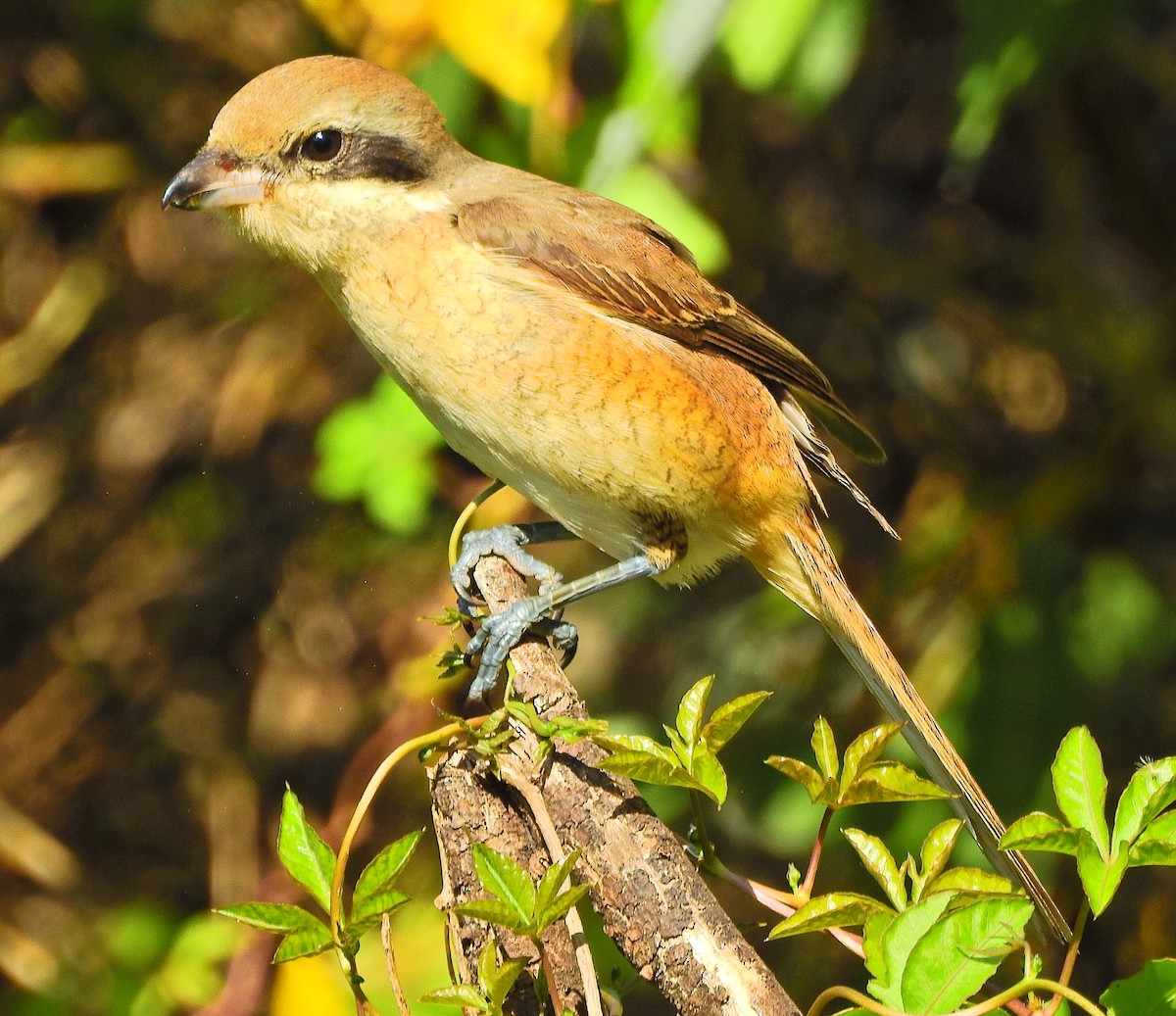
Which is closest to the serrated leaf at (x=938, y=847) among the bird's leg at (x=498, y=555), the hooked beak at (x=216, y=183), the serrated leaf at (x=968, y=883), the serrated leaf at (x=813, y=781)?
the serrated leaf at (x=968, y=883)

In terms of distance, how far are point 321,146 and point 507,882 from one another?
141 centimetres

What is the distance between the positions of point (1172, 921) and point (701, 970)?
2818 millimetres

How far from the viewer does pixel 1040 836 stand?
1.27m

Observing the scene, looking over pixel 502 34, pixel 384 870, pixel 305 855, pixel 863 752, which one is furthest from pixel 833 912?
pixel 502 34

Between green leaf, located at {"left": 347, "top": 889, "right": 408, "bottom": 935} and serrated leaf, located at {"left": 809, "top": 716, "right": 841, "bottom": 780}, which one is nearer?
green leaf, located at {"left": 347, "top": 889, "right": 408, "bottom": 935}

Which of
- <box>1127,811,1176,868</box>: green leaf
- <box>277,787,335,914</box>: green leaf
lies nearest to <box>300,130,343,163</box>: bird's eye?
<box>277,787,335,914</box>: green leaf

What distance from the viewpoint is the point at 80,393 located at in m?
4.36

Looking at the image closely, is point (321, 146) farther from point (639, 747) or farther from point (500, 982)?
point (500, 982)

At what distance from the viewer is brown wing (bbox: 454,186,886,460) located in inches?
91.9

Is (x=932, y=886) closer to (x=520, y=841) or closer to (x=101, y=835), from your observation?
(x=520, y=841)

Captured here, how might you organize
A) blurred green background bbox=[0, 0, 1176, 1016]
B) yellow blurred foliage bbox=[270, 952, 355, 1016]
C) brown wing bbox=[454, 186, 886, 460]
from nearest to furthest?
brown wing bbox=[454, 186, 886, 460] → yellow blurred foliage bbox=[270, 952, 355, 1016] → blurred green background bbox=[0, 0, 1176, 1016]

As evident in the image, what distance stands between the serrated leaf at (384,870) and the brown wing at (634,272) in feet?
3.97

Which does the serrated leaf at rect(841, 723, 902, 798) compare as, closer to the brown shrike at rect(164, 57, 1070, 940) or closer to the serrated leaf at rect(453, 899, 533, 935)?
the serrated leaf at rect(453, 899, 533, 935)

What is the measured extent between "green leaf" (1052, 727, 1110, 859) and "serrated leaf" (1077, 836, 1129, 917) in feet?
0.04
